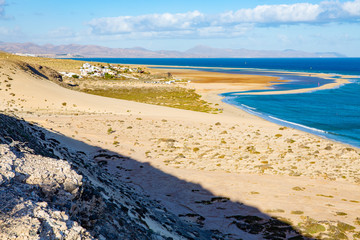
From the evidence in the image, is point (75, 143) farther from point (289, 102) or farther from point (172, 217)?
point (289, 102)

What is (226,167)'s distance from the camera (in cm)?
1475

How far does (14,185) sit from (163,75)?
249 feet

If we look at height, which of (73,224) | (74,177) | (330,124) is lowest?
(330,124)

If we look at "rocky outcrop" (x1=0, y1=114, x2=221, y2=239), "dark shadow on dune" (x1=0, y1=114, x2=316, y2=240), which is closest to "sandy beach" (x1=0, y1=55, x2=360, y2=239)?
"dark shadow on dune" (x1=0, y1=114, x2=316, y2=240)

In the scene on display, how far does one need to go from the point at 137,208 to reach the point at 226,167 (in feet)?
23.3

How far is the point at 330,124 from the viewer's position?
3009 centimetres

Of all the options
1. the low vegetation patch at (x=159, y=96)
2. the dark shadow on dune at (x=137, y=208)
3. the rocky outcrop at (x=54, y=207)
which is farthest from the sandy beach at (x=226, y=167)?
the low vegetation patch at (x=159, y=96)

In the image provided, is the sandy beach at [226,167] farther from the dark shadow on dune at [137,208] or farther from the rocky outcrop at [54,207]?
the rocky outcrop at [54,207]

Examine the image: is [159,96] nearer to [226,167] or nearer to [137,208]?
[226,167]

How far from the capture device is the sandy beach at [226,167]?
1023 centimetres

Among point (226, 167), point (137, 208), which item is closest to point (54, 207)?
point (137, 208)

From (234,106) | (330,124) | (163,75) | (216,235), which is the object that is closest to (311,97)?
(234,106)

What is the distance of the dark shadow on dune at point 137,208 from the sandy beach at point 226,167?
0.08 metres

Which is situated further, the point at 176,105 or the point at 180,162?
the point at 176,105
